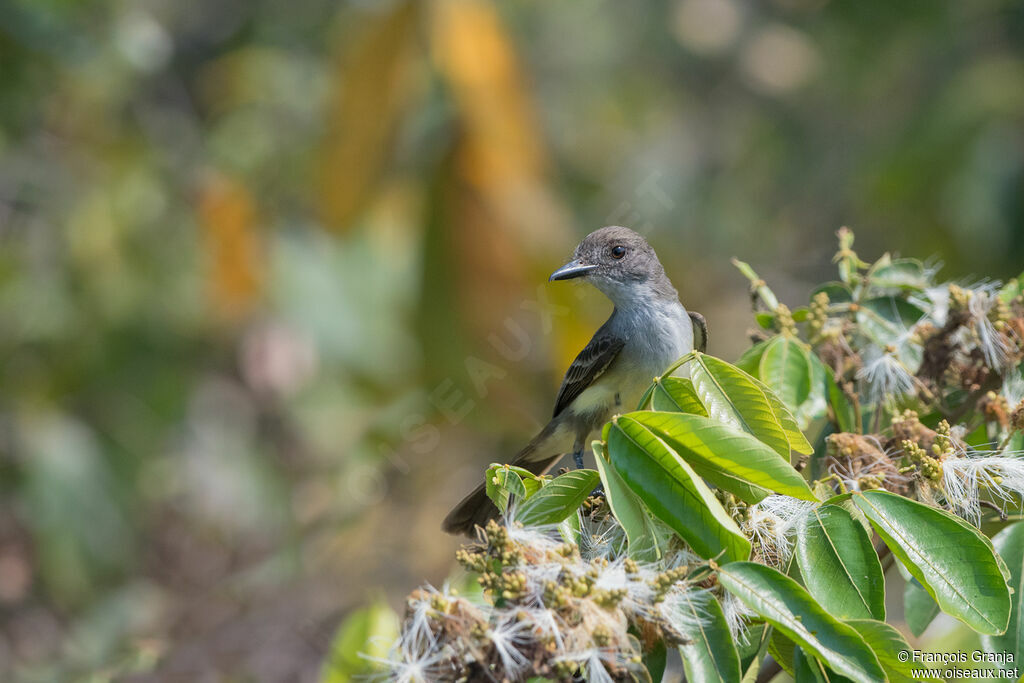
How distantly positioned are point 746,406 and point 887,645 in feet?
1.75

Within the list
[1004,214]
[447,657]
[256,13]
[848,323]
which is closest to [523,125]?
[848,323]

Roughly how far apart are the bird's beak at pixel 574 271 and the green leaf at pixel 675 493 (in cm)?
193

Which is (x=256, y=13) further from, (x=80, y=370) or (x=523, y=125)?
(x=523, y=125)

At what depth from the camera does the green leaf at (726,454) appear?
6.44ft

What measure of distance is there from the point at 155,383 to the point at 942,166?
5990 mm

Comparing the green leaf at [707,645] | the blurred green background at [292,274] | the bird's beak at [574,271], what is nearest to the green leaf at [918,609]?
the green leaf at [707,645]

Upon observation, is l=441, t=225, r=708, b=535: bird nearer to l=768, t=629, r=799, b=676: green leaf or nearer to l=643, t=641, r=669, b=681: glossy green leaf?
l=768, t=629, r=799, b=676: green leaf

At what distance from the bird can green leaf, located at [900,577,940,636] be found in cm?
121

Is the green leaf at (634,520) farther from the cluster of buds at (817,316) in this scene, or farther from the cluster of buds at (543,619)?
the cluster of buds at (817,316)

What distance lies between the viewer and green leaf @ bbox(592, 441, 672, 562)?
203 cm

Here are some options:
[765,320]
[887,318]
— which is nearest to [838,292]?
[887,318]

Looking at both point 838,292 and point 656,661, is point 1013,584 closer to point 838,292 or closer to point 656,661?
point 656,661

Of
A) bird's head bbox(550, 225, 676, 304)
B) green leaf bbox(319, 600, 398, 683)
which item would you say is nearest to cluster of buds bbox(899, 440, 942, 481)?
green leaf bbox(319, 600, 398, 683)

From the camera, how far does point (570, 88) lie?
12.8 m
